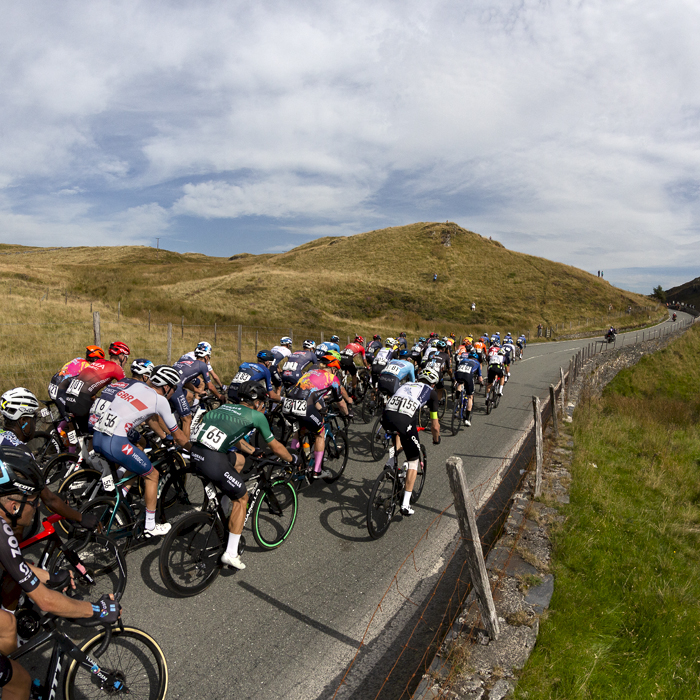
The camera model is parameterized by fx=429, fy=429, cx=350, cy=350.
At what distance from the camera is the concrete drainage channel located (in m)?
3.14

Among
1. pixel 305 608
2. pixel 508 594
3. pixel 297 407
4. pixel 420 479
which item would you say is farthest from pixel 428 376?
pixel 305 608

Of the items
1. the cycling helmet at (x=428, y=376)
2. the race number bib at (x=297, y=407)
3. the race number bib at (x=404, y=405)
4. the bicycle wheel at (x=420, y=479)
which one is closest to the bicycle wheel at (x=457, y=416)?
the cycling helmet at (x=428, y=376)

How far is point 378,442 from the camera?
9.04 meters

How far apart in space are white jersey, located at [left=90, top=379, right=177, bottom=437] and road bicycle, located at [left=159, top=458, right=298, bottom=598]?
1.09m

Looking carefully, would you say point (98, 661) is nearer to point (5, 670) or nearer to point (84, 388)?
point (5, 670)

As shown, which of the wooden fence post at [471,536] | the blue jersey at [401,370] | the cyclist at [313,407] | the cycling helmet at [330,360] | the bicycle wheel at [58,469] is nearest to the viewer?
the wooden fence post at [471,536]

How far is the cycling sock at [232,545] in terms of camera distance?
4.44 meters

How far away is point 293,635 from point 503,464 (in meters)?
5.68

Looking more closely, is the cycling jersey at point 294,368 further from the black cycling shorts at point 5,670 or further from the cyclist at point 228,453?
the black cycling shorts at point 5,670

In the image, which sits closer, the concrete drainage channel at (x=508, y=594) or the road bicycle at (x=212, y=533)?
the concrete drainage channel at (x=508, y=594)

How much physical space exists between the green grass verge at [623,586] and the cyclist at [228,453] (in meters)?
2.85

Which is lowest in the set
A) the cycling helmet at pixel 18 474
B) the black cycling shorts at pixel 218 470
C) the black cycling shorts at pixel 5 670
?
the black cycling shorts at pixel 5 670

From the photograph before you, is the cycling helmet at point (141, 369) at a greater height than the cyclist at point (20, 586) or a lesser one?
greater

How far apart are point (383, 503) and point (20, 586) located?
4.07 metres
